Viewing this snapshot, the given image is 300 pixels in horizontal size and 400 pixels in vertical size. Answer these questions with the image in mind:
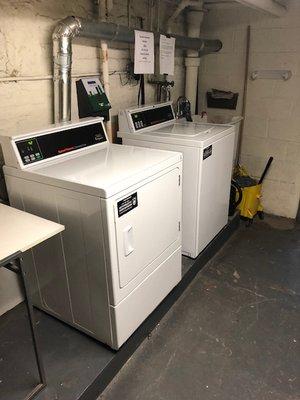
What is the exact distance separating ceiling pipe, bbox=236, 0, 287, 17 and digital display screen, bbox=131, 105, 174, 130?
95 centimetres

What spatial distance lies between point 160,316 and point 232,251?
105 cm

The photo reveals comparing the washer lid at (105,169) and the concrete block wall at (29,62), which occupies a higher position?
the concrete block wall at (29,62)

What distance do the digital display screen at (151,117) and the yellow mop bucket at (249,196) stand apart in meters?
1.04

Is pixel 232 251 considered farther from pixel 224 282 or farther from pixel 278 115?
pixel 278 115

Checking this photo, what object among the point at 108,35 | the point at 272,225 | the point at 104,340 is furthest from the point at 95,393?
the point at 272,225

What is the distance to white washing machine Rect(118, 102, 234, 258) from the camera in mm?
2195

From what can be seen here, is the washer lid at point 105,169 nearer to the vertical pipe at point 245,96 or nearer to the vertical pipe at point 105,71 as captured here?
the vertical pipe at point 105,71

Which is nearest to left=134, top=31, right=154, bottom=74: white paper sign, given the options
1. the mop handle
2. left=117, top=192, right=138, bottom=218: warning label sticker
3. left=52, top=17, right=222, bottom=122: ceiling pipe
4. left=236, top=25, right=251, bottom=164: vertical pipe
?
left=52, top=17, right=222, bottom=122: ceiling pipe

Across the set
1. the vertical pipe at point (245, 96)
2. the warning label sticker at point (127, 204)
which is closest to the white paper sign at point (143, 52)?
the vertical pipe at point (245, 96)

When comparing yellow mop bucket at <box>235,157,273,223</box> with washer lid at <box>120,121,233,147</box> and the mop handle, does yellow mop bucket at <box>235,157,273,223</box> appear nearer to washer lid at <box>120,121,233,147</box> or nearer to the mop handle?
the mop handle

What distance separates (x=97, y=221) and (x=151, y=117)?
1381 millimetres

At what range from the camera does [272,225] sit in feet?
10.8

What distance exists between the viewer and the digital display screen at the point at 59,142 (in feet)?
5.49

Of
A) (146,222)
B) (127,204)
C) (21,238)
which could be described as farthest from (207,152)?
(21,238)
